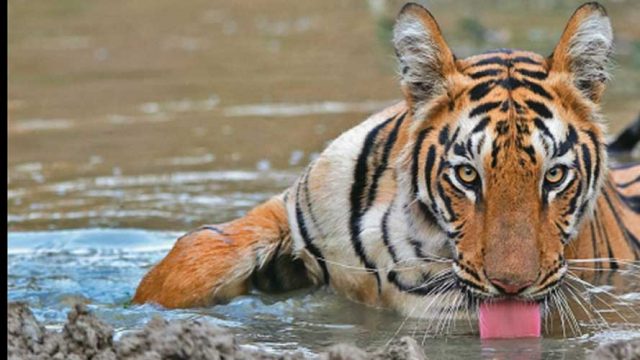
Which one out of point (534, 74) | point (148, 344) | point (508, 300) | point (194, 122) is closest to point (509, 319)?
point (508, 300)

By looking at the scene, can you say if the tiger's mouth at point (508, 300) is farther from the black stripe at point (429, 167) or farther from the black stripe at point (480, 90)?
the black stripe at point (480, 90)

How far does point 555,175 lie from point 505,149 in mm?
177

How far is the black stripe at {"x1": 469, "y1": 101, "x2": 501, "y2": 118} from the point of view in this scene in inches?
173

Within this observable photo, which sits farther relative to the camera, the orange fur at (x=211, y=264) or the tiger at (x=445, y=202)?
the orange fur at (x=211, y=264)

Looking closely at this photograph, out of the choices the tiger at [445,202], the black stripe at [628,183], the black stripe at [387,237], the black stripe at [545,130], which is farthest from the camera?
the black stripe at [628,183]

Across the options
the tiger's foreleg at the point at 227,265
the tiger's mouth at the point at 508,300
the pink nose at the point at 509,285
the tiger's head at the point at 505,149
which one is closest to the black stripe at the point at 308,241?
the tiger's foreleg at the point at 227,265

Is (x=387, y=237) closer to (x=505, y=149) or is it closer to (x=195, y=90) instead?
(x=505, y=149)

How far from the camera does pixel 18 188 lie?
281 inches

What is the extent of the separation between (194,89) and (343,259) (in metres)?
4.94

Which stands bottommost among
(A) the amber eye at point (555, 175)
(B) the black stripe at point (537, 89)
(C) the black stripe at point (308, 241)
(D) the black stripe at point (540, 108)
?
(C) the black stripe at point (308, 241)

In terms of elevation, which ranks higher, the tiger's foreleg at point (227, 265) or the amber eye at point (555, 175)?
the amber eye at point (555, 175)

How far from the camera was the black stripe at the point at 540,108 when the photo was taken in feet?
14.3

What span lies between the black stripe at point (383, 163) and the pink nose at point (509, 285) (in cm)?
81

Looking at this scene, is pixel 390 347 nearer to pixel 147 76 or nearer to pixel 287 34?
pixel 147 76
